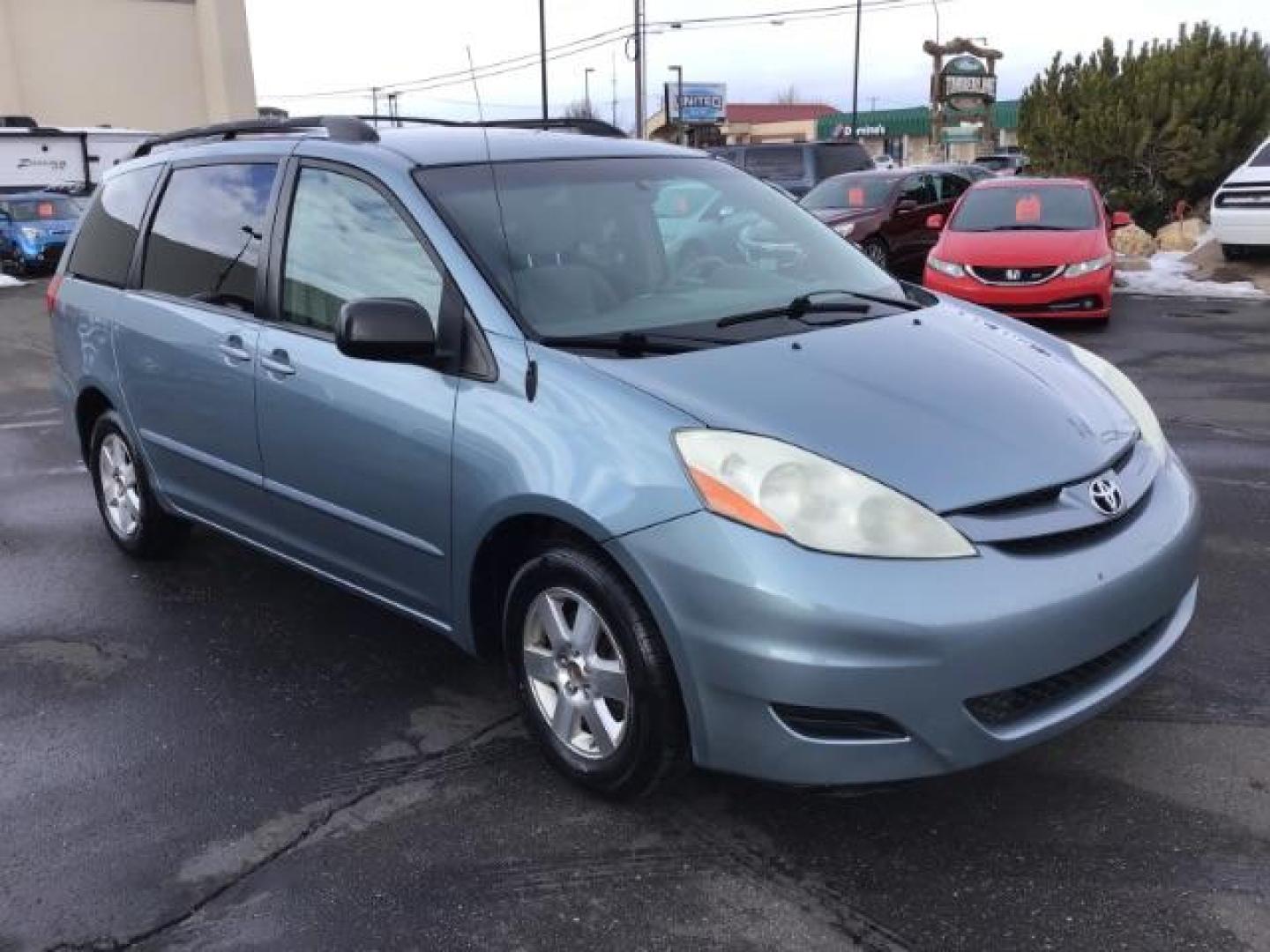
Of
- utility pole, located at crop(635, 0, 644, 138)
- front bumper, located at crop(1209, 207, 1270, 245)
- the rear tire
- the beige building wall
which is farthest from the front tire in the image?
the beige building wall

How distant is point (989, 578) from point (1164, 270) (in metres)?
14.8

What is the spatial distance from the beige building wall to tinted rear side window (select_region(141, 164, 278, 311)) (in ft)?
127

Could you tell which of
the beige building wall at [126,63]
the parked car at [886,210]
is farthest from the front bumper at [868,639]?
the beige building wall at [126,63]

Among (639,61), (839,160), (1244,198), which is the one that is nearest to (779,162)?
(839,160)

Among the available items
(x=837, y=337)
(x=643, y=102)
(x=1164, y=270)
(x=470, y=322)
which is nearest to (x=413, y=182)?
(x=470, y=322)

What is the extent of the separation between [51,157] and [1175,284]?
2361cm

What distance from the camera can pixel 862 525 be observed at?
104 inches

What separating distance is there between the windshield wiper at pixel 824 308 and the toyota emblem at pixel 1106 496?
3.07 feet

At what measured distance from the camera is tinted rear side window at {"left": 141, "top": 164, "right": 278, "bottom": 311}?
410 cm

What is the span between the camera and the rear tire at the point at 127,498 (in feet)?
16.3

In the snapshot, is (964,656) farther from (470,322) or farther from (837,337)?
(470,322)

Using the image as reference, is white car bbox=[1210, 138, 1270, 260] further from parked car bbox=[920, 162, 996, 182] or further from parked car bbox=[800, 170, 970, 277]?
parked car bbox=[800, 170, 970, 277]

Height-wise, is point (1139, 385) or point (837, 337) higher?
point (837, 337)

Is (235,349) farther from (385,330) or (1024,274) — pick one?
(1024,274)
